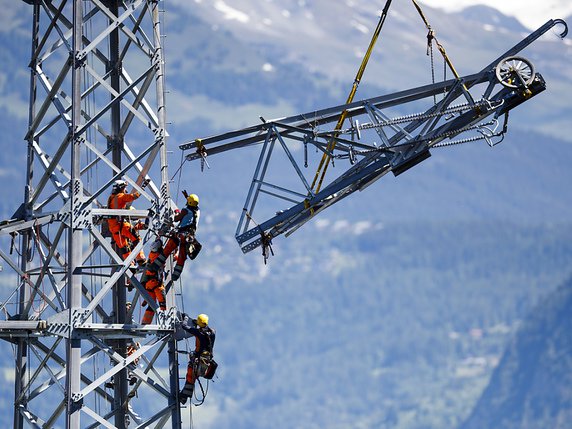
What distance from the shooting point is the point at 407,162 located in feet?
151

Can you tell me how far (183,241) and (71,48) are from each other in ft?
19.2

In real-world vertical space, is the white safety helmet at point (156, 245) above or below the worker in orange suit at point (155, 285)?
above

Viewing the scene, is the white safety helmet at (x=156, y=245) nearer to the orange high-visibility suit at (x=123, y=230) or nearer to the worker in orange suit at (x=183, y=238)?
the worker in orange suit at (x=183, y=238)

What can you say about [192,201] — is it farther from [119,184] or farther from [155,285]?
[155,285]

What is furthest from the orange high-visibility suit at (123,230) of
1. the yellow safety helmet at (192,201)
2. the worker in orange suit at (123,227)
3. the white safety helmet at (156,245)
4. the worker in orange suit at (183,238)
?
the yellow safety helmet at (192,201)

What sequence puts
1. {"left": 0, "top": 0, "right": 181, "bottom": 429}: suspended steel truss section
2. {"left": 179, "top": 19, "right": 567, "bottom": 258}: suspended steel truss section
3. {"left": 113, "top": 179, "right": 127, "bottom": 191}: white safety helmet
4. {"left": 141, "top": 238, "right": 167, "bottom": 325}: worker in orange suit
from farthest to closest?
1. {"left": 179, "top": 19, "right": 567, "bottom": 258}: suspended steel truss section
2. {"left": 113, "top": 179, "right": 127, "bottom": 191}: white safety helmet
3. {"left": 141, "top": 238, "right": 167, "bottom": 325}: worker in orange suit
4. {"left": 0, "top": 0, "right": 181, "bottom": 429}: suspended steel truss section

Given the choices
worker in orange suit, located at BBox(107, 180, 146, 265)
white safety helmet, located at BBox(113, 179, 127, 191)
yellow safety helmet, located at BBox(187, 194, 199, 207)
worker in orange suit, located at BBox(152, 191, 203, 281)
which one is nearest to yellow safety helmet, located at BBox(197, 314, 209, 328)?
worker in orange suit, located at BBox(152, 191, 203, 281)

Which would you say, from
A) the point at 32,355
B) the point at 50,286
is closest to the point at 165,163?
the point at 50,286

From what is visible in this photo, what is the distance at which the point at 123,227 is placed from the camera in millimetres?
44500

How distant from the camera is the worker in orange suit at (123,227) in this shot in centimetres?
4441

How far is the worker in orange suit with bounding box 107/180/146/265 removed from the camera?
44406mm

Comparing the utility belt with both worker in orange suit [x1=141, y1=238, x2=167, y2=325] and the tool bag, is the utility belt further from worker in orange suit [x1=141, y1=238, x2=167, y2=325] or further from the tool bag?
worker in orange suit [x1=141, y1=238, x2=167, y2=325]

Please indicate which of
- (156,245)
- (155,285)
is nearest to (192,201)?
(156,245)

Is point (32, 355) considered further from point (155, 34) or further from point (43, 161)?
point (155, 34)
